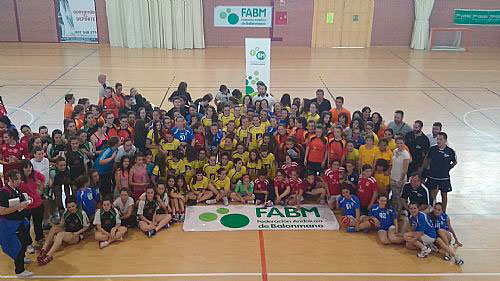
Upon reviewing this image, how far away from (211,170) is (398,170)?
10.6ft

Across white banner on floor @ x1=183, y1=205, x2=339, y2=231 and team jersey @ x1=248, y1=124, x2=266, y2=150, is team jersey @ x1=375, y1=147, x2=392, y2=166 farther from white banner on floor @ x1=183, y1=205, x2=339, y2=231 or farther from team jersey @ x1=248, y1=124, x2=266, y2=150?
team jersey @ x1=248, y1=124, x2=266, y2=150

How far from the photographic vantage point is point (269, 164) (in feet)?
29.3

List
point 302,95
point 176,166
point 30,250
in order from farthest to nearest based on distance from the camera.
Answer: point 302,95, point 176,166, point 30,250

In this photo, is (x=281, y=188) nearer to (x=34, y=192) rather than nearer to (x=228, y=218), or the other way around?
(x=228, y=218)

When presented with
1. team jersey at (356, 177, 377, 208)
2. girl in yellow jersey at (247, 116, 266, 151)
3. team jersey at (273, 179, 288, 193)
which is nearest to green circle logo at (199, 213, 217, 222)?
team jersey at (273, 179, 288, 193)

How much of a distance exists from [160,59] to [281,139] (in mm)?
13447

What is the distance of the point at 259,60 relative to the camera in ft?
44.6

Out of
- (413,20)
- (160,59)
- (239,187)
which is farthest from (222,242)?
(413,20)

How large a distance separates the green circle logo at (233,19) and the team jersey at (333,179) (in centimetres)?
1673

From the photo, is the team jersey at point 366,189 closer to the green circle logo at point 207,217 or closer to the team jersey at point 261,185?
the team jersey at point 261,185

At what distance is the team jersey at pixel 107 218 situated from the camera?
7.47 m

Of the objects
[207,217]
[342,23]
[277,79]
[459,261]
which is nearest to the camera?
[459,261]

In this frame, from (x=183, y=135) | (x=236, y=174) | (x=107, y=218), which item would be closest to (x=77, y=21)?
(x=183, y=135)

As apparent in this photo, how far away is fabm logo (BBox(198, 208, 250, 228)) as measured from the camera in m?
8.09
